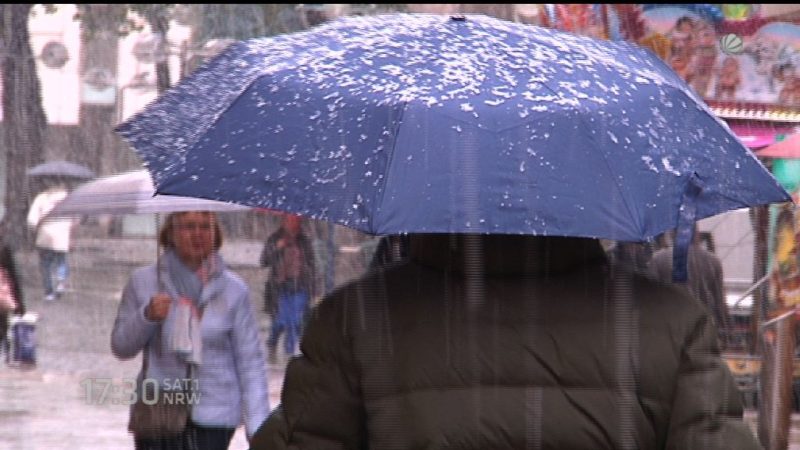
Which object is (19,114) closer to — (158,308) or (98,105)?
(98,105)

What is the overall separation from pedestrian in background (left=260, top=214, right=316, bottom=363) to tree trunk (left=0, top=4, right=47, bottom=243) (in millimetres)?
7117

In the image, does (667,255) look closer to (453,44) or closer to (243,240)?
(453,44)

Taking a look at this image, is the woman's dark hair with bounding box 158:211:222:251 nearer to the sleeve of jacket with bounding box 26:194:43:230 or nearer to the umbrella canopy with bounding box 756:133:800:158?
the umbrella canopy with bounding box 756:133:800:158

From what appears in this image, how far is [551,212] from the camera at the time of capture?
10.9ft

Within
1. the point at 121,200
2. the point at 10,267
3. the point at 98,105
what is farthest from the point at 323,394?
the point at 98,105

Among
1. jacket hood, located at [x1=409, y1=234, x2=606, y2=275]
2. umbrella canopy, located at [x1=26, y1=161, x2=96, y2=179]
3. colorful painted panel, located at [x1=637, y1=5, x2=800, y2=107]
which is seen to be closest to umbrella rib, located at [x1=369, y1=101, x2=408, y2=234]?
jacket hood, located at [x1=409, y1=234, x2=606, y2=275]

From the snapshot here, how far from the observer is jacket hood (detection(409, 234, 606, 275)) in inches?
130

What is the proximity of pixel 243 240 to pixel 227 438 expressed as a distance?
56.9 ft

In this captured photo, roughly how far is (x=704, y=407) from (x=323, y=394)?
719 millimetres

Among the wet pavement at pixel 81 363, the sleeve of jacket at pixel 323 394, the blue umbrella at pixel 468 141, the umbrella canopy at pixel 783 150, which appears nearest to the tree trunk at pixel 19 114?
the wet pavement at pixel 81 363

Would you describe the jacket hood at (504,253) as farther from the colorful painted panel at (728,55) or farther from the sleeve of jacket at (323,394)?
the colorful painted panel at (728,55)

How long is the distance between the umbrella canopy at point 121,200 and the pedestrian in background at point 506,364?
3.55 metres

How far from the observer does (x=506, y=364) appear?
317 centimetres

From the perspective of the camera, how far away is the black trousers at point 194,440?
236 inches
